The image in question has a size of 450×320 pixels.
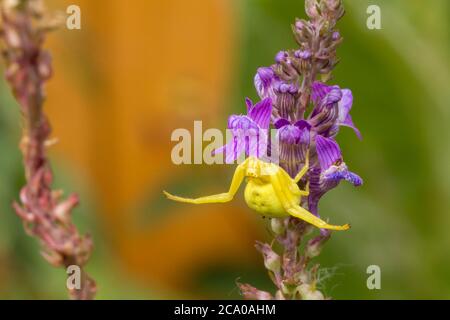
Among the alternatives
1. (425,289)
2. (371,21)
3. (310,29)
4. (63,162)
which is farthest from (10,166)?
(310,29)

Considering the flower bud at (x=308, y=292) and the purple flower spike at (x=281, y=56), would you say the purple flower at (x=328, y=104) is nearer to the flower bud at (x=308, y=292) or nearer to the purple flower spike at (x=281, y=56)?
the purple flower spike at (x=281, y=56)

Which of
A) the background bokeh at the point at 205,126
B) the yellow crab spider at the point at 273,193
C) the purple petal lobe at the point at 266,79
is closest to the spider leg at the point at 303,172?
the yellow crab spider at the point at 273,193

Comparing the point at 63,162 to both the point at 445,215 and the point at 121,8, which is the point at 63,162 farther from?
the point at 445,215

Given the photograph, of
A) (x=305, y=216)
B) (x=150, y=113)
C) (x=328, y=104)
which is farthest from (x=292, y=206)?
(x=150, y=113)

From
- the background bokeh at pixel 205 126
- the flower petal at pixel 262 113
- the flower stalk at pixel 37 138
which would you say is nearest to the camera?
the flower stalk at pixel 37 138

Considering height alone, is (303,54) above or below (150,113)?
below

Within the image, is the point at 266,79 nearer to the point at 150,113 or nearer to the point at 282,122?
the point at 282,122

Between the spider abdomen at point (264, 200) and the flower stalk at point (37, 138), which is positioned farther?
the spider abdomen at point (264, 200)
